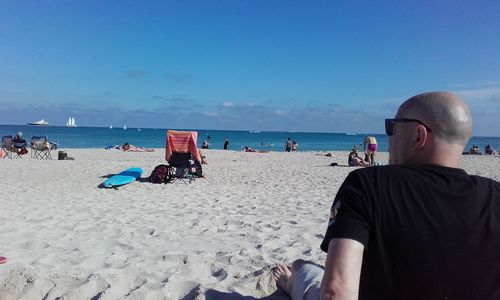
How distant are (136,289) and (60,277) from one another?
623 mm

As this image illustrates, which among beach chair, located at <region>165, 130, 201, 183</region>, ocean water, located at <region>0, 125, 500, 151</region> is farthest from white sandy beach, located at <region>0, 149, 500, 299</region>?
ocean water, located at <region>0, 125, 500, 151</region>

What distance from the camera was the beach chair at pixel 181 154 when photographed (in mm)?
10656

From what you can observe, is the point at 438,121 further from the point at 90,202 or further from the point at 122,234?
the point at 90,202

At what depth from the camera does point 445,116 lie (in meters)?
1.50

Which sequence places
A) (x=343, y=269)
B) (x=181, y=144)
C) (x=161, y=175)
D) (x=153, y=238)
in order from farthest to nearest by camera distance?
(x=181, y=144), (x=161, y=175), (x=153, y=238), (x=343, y=269)

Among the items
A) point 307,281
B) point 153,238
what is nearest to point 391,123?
point 307,281

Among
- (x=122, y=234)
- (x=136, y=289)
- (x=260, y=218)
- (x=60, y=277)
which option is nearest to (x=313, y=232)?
(x=260, y=218)

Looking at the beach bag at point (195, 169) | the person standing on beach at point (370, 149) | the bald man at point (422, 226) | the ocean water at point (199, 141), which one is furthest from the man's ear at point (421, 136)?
the ocean water at point (199, 141)

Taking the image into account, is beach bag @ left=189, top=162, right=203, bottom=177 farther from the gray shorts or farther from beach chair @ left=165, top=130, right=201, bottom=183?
the gray shorts

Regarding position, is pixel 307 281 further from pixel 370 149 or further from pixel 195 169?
pixel 370 149

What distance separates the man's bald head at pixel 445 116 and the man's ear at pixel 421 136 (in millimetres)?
24

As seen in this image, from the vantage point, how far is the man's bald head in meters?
1.50

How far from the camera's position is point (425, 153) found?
1541 mm

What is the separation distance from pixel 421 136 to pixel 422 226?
1.07 ft
